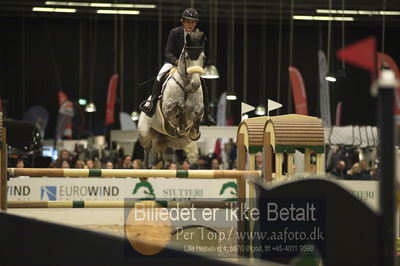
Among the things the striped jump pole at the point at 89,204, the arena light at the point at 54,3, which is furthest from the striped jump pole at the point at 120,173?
the arena light at the point at 54,3

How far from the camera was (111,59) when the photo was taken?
26.3m

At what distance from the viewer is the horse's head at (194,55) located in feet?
22.6

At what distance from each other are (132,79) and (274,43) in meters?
5.32

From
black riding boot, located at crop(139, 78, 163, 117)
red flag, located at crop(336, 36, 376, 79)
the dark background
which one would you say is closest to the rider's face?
black riding boot, located at crop(139, 78, 163, 117)

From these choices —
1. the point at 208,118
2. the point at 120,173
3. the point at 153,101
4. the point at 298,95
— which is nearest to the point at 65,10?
the point at 298,95

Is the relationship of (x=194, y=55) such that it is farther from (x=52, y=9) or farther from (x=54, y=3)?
(x=52, y=9)

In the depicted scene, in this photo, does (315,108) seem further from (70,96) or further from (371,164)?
(371,164)

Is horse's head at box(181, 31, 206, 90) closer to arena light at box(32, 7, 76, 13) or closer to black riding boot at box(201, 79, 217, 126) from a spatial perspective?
black riding boot at box(201, 79, 217, 126)

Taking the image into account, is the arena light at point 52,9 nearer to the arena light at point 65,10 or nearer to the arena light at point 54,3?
the arena light at point 65,10

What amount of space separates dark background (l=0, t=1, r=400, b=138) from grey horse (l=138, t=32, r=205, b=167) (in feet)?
58.3

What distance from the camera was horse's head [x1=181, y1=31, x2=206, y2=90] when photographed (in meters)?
6.88

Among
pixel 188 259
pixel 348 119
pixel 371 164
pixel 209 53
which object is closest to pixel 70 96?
pixel 209 53

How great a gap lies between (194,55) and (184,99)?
1.81 feet

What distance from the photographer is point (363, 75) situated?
25625 millimetres
